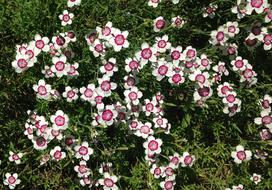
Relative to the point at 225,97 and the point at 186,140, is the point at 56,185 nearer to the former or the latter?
the point at 186,140

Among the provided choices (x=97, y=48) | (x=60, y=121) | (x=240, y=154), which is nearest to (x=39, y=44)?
(x=97, y=48)

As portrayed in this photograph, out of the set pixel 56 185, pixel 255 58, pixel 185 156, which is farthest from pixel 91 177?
pixel 255 58

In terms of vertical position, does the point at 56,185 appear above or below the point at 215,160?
above

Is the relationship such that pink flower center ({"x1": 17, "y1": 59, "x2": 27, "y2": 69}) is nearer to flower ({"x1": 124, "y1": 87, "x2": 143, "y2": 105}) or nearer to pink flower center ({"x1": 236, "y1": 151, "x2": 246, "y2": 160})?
flower ({"x1": 124, "y1": 87, "x2": 143, "y2": 105})

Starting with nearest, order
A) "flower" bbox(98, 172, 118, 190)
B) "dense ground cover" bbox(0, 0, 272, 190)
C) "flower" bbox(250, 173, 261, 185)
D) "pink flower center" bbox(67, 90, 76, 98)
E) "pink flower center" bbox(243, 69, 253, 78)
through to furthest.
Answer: "pink flower center" bbox(67, 90, 76, 98)
"flower" bbox(98, 172, 118, 190)
"dense ground cover" bbox(0, 0, 272, 190)
"pink flower center" bbox(243, 69, 253, 78)
"flower" bbox(250, 173, 261, 185)

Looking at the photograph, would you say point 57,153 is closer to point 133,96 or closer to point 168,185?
point 133,96

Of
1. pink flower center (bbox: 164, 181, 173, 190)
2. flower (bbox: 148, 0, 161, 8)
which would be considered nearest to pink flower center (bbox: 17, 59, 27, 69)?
flower (bbox: 148, 0, 161, 8)
